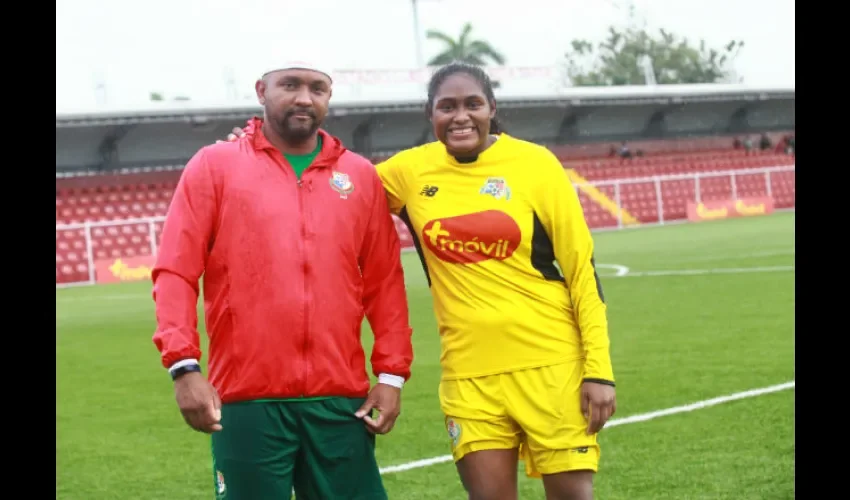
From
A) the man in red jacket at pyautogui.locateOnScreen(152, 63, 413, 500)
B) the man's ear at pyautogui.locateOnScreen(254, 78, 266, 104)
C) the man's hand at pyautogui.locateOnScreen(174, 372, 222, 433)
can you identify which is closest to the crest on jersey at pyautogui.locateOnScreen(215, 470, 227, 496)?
the man in red jacket at pyautogui.locateOnScreen(152, 63, 413, 500)

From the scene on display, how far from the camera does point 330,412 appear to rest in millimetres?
4188

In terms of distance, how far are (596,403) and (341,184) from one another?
3.79 feet

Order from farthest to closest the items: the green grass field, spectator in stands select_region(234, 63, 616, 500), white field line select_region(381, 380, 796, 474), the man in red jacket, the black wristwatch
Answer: white field line select_region(381, 380, 796, 474)
the green grass field
spectator in stands select_region(234, 63, 616, 500)
the man in red jacket
the black wristwatch

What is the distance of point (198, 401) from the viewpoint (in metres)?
3.97

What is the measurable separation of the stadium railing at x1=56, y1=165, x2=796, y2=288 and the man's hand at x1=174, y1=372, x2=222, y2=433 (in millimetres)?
25441

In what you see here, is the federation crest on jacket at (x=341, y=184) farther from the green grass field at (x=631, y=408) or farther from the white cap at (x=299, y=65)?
the green grass field at (x=631, y=408)

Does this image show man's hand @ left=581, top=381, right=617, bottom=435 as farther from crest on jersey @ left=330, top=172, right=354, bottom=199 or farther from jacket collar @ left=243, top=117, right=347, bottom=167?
jacket collar @ left=243, top=117, right=347, bottom=167

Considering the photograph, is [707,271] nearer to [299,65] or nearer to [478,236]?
[478,236]

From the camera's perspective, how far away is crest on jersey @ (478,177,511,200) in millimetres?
4461

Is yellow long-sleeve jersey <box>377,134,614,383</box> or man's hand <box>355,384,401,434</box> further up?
yellow long-sleeve jersey <box>377,134,614,383</box>

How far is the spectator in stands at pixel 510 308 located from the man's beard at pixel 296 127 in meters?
0.17
